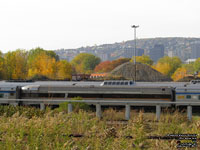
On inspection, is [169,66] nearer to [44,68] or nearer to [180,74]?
[180,74]

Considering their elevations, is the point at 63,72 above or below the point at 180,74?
above

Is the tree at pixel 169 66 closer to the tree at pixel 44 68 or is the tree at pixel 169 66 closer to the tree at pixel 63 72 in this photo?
the tree at pixel 63 72

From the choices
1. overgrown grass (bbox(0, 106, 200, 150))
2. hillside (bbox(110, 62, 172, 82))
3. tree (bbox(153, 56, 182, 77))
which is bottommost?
overgrown grass (bbox(0, 106, 200, 150))

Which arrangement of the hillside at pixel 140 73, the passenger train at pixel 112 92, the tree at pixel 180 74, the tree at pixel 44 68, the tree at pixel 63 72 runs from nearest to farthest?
the passenger train at pixel 112 92, the tree at pixel 44 68, the hillside at pixel 140 73, the tree at pixel 63 72, the tree at pixel 180 74

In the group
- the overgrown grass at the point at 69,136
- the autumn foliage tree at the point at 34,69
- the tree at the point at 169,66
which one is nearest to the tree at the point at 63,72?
the autumn foliage tree at the point at 34,69

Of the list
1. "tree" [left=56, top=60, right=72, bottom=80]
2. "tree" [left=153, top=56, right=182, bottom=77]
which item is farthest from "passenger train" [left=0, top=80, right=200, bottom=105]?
"tree" [left=153, top=56, right=182, bottom=77]

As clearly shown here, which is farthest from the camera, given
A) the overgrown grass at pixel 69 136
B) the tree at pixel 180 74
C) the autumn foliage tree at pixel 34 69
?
the tree at pixel 180 74

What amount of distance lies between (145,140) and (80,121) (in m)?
3.54

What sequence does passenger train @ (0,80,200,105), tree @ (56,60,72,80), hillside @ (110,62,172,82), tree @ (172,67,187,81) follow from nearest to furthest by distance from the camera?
passenger train @ (0,80,200,105), hillside @ (110,62,172,82), tree @ (56,60,72,80), tree @ (172,67,187,81)

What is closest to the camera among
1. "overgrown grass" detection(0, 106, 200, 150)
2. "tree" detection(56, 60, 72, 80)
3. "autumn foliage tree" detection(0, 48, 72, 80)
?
"overgrown grass" detection(0, 106, 200, 150)

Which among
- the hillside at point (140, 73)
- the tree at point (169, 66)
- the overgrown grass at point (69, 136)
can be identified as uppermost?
the tree at point (169, 66)

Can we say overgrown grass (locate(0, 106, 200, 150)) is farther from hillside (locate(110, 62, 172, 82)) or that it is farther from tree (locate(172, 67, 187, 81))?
tree (locate(172, 67, 187, 81))

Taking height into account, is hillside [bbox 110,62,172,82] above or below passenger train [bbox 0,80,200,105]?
above

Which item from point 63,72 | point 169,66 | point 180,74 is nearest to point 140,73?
point 63,72
